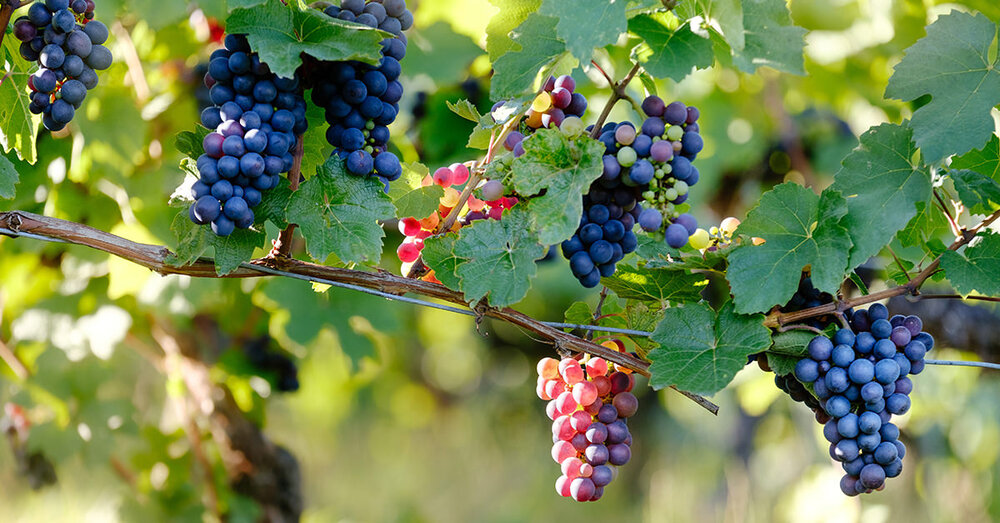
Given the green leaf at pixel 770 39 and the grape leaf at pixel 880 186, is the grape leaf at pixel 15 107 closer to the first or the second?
the green leaf at pixel 770 39

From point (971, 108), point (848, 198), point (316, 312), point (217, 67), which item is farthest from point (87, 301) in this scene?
point (971, 108)

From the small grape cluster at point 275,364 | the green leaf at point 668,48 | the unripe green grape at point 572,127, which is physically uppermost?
the green leaf at point 668,48

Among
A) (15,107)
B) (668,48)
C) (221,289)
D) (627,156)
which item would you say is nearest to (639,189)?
(627,156)

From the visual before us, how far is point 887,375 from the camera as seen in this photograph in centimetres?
97

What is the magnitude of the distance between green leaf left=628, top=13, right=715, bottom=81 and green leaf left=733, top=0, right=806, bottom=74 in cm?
5

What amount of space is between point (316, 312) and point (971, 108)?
160 cm

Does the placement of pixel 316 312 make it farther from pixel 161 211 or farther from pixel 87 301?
pixel 87 301

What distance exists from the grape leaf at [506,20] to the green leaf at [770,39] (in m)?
0.30

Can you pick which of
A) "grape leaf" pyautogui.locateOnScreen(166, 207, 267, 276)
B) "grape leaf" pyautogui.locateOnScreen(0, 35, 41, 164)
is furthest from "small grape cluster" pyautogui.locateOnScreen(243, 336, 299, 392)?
"grape leaf" pyautogui.locateOnScreen(166, 207, 267, 276)

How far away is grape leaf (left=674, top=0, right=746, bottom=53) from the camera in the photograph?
90 cm

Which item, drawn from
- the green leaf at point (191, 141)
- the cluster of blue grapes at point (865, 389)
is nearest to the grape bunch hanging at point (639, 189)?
the cluster of blue grapes at point (865, 389)

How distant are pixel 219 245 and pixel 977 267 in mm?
945

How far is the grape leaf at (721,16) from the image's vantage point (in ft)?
2.96

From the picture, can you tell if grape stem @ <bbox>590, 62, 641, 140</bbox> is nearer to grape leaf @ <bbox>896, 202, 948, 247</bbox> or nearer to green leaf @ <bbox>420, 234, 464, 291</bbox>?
green leaf @ <bbox>420, 234, 464, 291</bbox>
